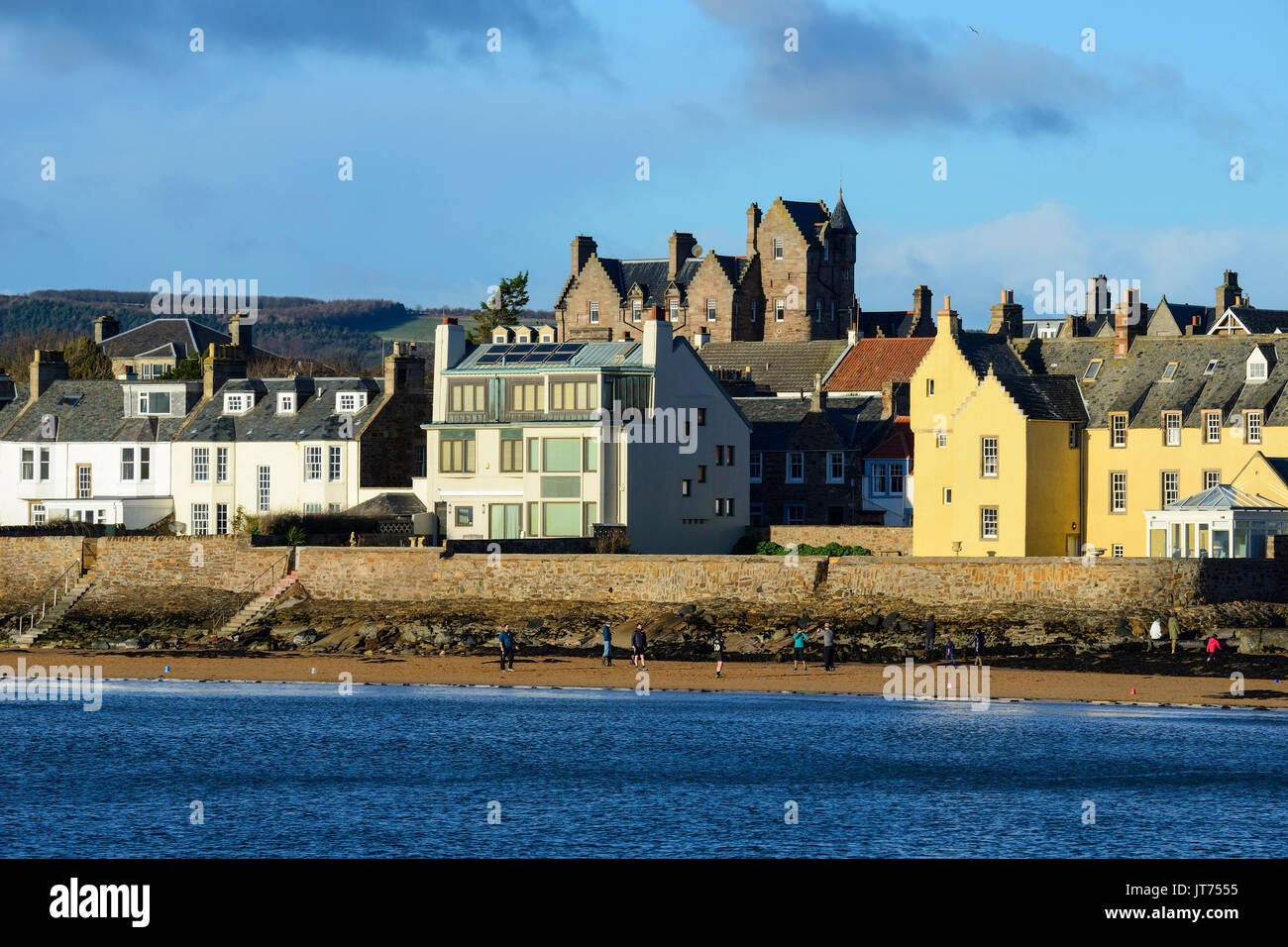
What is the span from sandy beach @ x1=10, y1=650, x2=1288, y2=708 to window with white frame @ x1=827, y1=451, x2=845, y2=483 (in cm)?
2089

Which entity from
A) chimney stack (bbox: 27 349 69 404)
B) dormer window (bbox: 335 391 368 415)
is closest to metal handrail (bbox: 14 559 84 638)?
dormer window (bbox: 335 391 368 415)

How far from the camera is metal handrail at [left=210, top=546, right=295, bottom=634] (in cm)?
6398

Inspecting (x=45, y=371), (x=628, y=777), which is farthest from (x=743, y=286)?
(x=628, y=777)

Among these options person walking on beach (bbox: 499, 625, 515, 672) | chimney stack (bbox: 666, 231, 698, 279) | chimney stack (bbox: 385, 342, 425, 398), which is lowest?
person walking on beach (bbox: 499, 625, 515, 672)

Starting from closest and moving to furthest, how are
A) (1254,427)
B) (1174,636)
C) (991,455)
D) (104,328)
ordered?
(1174,636)
(1254,427)
(991,455)
(104,328)

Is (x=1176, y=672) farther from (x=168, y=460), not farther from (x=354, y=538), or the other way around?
(x=168, y=460)

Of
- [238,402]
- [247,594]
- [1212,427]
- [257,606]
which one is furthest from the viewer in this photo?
[238,402]

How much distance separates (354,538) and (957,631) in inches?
886

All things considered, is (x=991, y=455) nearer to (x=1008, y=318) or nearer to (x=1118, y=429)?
(x=1118, y=429)

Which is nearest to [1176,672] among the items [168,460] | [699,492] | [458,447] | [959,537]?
[959,537]

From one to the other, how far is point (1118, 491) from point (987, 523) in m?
4.66

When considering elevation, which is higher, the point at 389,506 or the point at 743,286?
the point at 743,286

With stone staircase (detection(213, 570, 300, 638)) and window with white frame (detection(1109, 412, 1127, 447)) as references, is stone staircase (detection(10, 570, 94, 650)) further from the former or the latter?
window with white frame (detection(1109, 412, 1127, 447))

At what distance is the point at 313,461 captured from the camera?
239 ft
